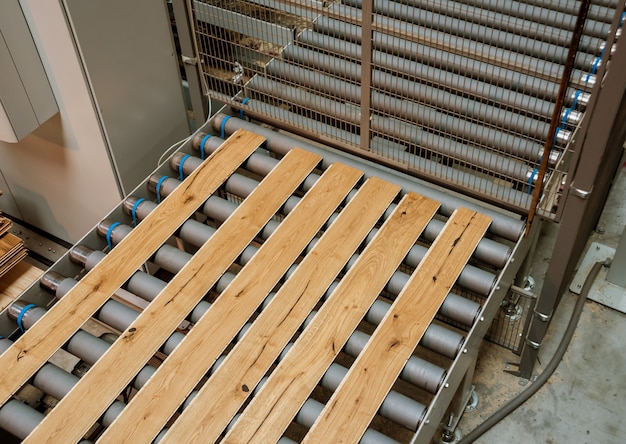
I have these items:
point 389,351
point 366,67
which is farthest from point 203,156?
point 389,351

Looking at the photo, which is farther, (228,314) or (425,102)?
(425,102)

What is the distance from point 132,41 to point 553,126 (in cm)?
197

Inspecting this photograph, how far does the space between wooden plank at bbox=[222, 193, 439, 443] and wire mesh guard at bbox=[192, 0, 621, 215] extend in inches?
13.9

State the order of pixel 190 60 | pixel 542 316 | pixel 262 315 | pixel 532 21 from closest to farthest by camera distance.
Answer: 1. pixel 262 315
2. pixel 542 316
3. pixel 190 60
4. pixel 532 21

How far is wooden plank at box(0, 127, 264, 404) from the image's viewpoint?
2.89 metres

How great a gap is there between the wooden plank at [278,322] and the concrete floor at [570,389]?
115 cm

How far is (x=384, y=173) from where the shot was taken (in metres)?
3.58

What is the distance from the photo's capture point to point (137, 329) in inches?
117

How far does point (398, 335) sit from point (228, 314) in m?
0.70

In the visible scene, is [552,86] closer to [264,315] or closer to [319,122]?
[319,122]

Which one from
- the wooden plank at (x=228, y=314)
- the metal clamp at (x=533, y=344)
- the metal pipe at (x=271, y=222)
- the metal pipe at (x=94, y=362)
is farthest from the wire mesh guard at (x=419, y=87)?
the metal pipe at (x=94, y=362)

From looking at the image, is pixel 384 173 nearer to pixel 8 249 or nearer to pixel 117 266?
pixel 117 266

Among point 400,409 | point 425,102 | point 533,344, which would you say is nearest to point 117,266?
point 400,409

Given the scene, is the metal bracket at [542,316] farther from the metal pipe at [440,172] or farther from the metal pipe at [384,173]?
the metal pipe at [440,172]
